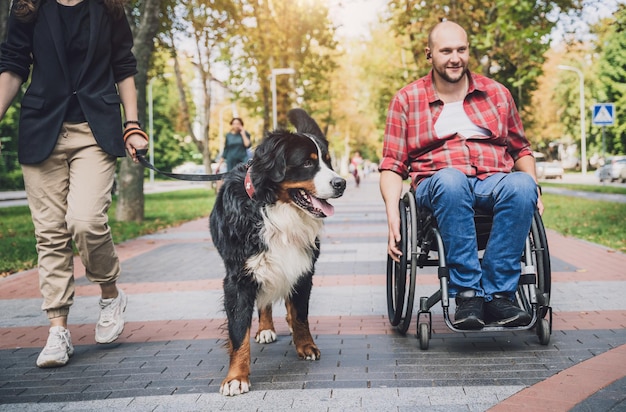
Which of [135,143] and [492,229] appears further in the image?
[135,143]

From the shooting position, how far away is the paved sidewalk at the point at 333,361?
351 cm

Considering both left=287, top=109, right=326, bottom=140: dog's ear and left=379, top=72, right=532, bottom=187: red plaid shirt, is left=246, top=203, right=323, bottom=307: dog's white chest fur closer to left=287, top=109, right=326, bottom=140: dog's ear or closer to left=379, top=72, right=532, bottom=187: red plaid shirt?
left=287, top=109, right=326, bottom=140: dog's ear

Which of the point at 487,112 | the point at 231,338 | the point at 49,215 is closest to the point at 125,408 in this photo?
the point at 231,338

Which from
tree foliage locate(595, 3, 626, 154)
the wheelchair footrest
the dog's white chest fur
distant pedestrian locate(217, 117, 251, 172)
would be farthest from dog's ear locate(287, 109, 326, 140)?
tree foliage locate(595, 3, 626, 154)

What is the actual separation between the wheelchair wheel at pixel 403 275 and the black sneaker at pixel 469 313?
286mm

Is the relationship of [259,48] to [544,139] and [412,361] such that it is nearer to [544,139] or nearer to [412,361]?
[412,361]

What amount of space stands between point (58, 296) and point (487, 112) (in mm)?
2830

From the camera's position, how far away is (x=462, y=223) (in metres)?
4.28

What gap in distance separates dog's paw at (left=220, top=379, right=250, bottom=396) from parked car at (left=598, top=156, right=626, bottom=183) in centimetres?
3590

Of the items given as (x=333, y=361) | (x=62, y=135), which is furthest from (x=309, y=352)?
(x=62, y=135)

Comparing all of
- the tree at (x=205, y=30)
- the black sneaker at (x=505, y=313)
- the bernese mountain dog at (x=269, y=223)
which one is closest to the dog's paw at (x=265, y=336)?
the bernese mountain dog at (x=269, y=223)

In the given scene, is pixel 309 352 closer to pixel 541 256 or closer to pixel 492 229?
pixel 492 229

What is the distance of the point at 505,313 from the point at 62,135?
2715 mm

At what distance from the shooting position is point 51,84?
4.36 m
